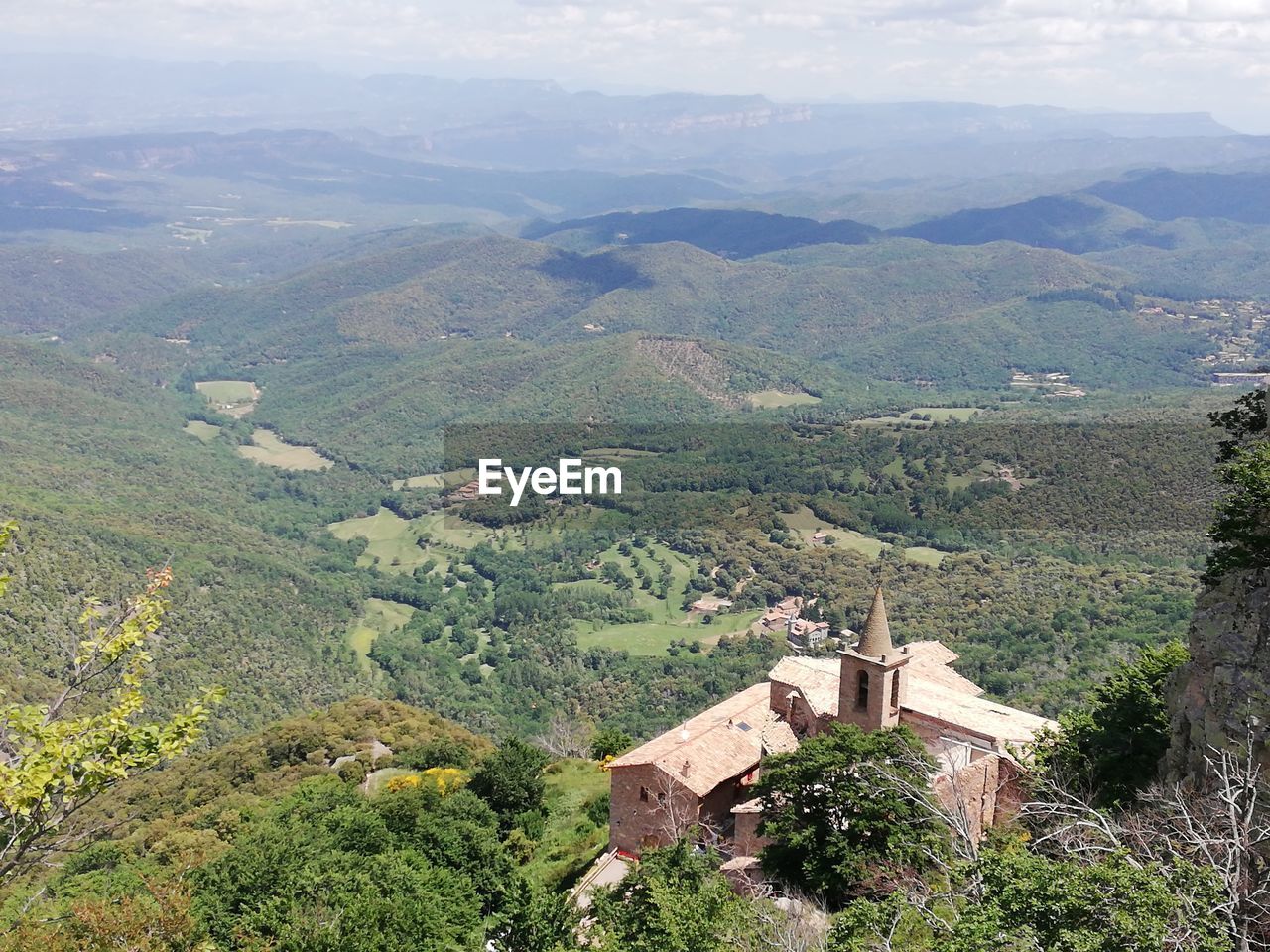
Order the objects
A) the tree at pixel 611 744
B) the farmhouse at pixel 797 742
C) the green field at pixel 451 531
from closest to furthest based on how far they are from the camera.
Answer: the farmhouse at pixel 797 742, the tree at pixel 611 744, the green field at pixel 451 531

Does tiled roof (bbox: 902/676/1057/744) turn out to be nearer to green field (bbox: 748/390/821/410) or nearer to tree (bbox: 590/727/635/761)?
tree (bbox: 590/727/635/761)

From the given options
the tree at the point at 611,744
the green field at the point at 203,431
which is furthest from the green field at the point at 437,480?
the tree at the point at 611,744

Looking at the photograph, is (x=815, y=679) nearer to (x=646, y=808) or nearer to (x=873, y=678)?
(x=873, y=678)

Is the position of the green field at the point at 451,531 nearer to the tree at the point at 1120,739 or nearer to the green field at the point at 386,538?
the green field at the point at 386,538

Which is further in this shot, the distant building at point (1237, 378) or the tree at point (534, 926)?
the distant building at point (1237, 378)

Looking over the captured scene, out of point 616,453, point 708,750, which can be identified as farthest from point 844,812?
point 616,453

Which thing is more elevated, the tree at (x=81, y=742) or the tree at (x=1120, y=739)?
the tree at (x=81, y=742)

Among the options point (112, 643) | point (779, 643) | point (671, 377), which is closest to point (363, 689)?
point (779, 643)

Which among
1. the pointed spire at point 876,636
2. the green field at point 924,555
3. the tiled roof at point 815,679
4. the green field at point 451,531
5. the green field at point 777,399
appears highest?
the pointed spire at point 876,636
